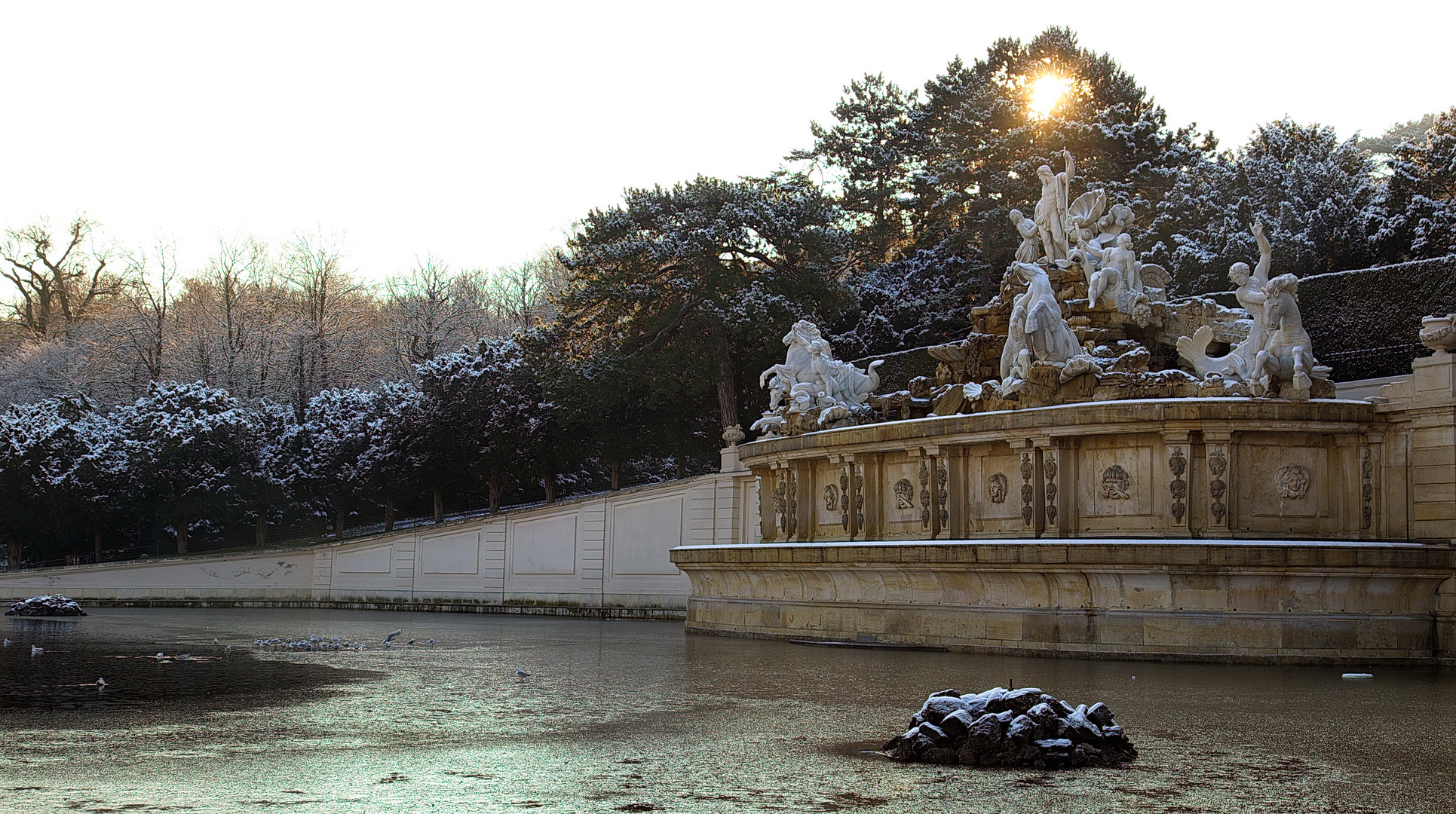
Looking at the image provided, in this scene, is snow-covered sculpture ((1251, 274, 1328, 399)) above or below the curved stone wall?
above

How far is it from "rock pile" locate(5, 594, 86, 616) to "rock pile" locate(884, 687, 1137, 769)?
25.7 metres

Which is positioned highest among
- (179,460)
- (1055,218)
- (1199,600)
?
(1055,218)

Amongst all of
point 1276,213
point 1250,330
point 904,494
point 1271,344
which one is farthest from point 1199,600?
point 1276,213

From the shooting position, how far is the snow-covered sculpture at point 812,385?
2388 cm

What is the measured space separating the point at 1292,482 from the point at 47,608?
959 inches

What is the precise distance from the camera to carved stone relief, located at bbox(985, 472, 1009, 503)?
19547mm

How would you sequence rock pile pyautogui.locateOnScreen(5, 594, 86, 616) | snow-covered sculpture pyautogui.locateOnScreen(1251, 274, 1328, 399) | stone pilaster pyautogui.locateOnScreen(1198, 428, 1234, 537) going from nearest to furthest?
1. stone pilaster pyautogui.locateOnScreen(1198, 428, 1234, 537)
2. snow-covered sculpture pyautogui.locateOnScreen(1251, 274, 1328, 399)
3. rock pile pyautogui.locateOnScreen(5, 594, 86, 616)

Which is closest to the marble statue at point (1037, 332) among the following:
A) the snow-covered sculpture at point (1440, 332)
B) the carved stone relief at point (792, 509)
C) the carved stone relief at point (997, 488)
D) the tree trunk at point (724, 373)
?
the carved stone relief at point (997, 488)

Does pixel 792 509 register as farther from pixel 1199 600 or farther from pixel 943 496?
pixel 1199 600

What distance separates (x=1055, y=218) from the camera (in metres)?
23.9

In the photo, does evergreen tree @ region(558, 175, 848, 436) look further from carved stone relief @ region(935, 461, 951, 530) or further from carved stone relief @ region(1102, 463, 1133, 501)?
carved stone relief @ region(1102, 463, 1133, 501)

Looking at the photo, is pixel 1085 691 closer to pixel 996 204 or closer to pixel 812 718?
pixel 812 718

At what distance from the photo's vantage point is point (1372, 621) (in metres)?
16.6

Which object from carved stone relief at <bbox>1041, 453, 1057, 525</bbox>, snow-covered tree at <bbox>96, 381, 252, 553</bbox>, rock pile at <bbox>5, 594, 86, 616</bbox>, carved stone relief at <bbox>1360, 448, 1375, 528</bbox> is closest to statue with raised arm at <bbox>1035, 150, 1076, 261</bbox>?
carved stone relief at <bbox>1041, 453, 1057, 525</bbox>
